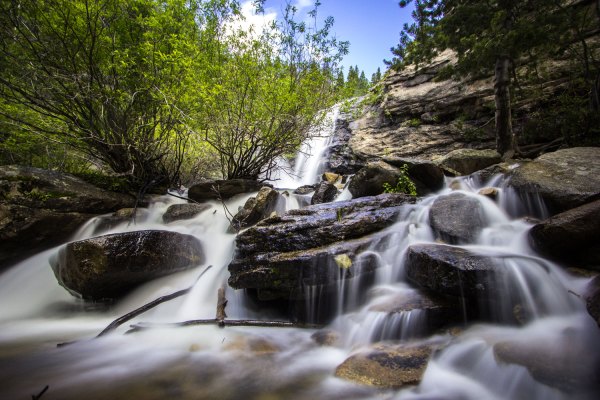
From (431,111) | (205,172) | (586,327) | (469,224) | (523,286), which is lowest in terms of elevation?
(586,327)

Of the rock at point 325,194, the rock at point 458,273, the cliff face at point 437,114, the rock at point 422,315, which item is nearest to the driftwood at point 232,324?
the rock at point 422,315

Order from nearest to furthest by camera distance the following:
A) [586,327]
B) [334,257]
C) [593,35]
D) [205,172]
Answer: [586,327]
[334,257]
[593,35]
[205,172]

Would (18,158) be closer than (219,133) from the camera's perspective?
No

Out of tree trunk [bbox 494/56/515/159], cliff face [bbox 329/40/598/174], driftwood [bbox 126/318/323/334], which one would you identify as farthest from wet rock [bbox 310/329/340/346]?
tree trunk [bbox 494/56/515/159]

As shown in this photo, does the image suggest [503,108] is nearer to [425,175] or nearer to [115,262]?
[425,175]

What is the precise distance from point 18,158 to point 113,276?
8669mm

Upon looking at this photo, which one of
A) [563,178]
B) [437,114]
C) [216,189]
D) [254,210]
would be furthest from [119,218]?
[437,114]

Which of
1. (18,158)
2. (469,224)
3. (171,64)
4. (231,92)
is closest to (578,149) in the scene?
(469,224)

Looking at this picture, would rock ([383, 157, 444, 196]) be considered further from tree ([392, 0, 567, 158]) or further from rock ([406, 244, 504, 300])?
rock ([406, 244, 504, 300])

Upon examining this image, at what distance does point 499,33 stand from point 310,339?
8.48 meters

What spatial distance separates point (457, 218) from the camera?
4.23m

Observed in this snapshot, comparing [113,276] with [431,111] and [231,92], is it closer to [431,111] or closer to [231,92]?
[231,92]

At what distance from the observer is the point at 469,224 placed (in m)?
4.08

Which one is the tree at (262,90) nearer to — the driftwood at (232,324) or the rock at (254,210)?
the rock at (254,210)
